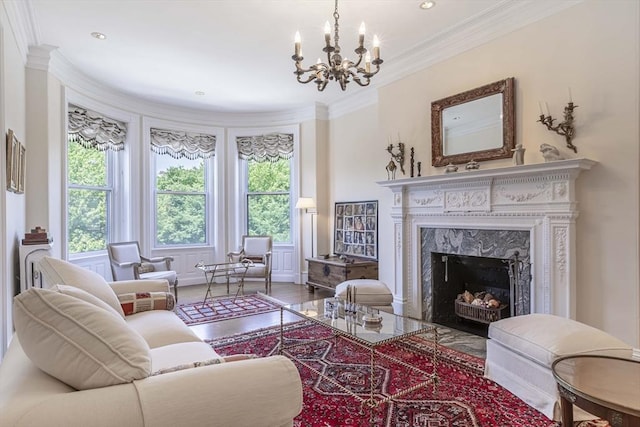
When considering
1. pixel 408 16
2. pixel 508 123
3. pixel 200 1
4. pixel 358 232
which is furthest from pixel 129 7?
pixel 358 232

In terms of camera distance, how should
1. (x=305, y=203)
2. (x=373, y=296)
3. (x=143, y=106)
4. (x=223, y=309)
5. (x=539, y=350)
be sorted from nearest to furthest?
(x=539, y=350) < (x=373, y=296) < (x=223, y=309) < (x=143, y=106) < (x=305, y=203)

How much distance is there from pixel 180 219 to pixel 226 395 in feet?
18.6

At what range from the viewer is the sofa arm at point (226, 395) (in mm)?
1138

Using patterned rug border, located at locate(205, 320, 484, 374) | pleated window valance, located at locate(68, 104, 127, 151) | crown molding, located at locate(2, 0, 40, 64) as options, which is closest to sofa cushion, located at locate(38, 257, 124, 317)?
patterned rug border, located at locate(205, 320, 484, 374)

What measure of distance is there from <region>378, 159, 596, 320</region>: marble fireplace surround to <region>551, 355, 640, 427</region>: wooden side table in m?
1.19

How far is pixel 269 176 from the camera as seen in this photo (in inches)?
267

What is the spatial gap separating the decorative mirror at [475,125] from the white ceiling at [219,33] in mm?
691

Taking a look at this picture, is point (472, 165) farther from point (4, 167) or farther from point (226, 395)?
point (4, 167)

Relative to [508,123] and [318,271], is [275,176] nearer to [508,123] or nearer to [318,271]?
[318,271]

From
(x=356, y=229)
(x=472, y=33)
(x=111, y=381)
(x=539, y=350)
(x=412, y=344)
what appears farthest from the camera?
(x=356, y=229)

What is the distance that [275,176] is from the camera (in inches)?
266

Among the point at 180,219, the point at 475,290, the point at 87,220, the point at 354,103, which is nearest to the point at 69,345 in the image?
the point at 475,290

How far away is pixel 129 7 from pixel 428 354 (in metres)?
3.95

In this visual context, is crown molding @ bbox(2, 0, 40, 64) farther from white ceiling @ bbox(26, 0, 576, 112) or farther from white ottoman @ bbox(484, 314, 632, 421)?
white ottoman @ bbox(484, 314, 632, 421)
